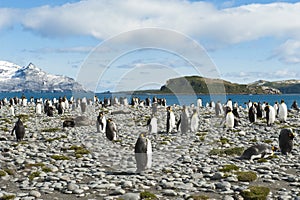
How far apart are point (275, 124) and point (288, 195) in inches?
631

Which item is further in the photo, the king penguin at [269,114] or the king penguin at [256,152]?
the king penguin at [269,114]

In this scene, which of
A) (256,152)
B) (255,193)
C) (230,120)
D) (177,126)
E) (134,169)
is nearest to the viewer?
(255,193)

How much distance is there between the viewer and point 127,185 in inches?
361

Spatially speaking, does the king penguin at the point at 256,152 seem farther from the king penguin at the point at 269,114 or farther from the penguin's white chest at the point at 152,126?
the king penguin at the point at 269,114

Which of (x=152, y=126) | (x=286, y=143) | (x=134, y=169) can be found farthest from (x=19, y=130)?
(x=286, y=143)

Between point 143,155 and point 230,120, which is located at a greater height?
point 230,120

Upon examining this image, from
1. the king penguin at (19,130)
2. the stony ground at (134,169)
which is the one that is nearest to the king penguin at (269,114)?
the stony ground at (134,169)

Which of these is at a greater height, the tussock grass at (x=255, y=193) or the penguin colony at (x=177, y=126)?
the penguin colony at (x=177, y=126)

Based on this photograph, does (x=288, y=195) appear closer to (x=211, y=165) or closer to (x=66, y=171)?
(x=211, y=165)

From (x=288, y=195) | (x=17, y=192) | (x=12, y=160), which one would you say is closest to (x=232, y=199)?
(x=288, y=195)

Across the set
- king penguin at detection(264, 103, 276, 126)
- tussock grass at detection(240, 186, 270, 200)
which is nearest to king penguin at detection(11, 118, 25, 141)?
tussock grass at detection(240, 186, 270, 200)

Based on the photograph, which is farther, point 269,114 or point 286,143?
point 269,114

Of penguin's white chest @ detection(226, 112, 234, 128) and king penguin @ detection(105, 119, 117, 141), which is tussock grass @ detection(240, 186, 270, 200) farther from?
penguin's white chest @ detection(226, 112, 234, 128)

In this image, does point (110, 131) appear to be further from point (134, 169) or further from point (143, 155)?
point (143, 155)
